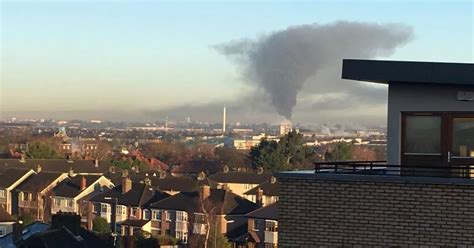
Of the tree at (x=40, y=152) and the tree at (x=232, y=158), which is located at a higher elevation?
the tree at (x=40, y=152)

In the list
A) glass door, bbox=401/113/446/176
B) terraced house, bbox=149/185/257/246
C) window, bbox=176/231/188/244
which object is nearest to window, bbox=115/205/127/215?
terraced house, bbox=149/185/257/246

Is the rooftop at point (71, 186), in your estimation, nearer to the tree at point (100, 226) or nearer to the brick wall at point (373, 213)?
the tree at point (100, 226)

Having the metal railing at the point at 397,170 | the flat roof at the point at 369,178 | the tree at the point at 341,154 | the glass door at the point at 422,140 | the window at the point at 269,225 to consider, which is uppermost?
the glass door at the point at 422,140

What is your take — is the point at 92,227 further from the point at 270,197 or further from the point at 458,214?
the point at 458,214

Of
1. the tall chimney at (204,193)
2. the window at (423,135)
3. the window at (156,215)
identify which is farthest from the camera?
the window at (156,215)

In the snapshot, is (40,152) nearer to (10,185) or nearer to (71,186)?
(10,185)

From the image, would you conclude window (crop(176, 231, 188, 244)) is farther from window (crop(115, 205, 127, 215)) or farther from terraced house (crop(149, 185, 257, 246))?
window (crop(115, 205, 127, 215))

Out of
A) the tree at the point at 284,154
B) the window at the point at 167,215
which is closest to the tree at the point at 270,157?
the tree at the point at 284,154
